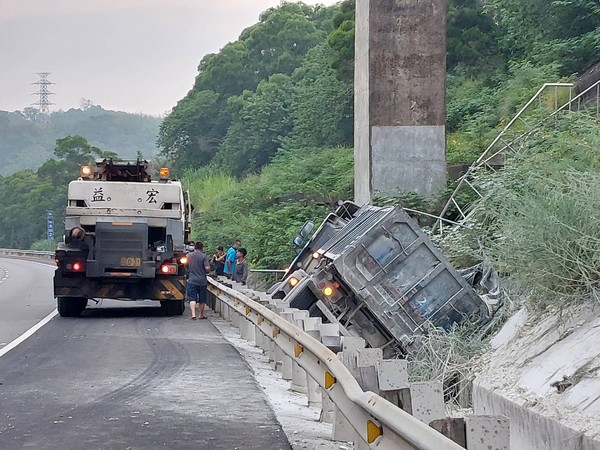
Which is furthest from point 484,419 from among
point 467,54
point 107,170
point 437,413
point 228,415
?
point 467,54

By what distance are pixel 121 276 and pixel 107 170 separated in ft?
9.45

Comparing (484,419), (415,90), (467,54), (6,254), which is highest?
(467,54)

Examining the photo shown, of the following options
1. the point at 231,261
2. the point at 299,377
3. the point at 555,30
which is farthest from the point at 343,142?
the point at 299,377

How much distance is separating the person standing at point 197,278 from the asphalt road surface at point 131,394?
10.1 feet

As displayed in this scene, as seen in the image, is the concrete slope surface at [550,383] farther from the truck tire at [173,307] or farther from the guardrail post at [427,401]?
the truck tire at [173,307]

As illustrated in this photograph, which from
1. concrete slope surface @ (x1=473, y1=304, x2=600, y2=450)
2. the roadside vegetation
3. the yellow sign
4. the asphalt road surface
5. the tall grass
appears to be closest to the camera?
concrete slope surface @ (x1=473, y1=304, x2=600, y2=450)

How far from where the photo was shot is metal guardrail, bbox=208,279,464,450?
4895 mm

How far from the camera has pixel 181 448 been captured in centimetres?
818

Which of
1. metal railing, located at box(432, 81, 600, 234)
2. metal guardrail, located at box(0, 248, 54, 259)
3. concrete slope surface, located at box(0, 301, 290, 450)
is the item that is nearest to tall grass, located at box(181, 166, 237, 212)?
metal guardrail, located at box(0, 248, 54, 259)

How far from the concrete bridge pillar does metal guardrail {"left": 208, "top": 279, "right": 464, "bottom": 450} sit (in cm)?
1463

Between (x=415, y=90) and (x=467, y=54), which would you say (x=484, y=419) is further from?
(x=467, y=54)

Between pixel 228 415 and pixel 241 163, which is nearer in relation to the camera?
pixel 228 415

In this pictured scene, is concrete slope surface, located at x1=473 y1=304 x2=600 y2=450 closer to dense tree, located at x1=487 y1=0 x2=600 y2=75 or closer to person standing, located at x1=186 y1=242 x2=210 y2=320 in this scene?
person standing, located at x1=186 y1=242 x2=210 y2=320

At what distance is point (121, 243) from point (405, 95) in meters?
9.08
